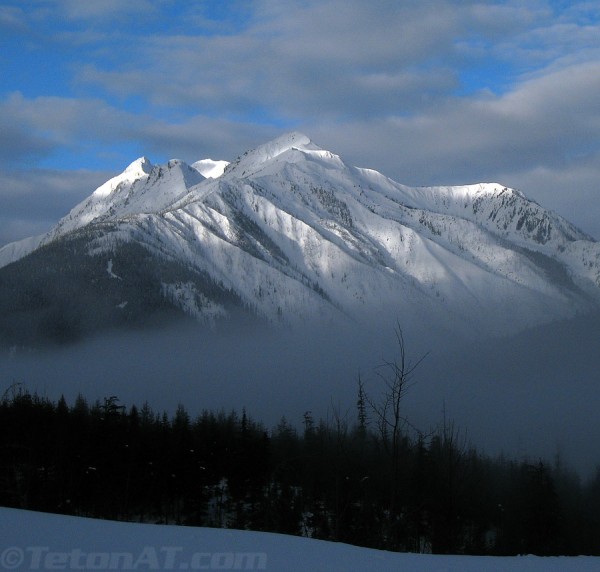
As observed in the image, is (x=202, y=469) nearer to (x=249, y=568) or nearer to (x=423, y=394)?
(x=249, y=568)

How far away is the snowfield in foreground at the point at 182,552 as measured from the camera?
13.5 metres

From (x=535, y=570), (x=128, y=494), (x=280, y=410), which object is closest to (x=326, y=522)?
(x=128, y=494)

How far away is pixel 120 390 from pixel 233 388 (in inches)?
1147

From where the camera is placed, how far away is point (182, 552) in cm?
1418

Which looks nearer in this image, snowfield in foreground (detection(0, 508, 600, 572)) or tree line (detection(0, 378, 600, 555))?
snowfield in foreground (detection(0, 508, 600, 572))

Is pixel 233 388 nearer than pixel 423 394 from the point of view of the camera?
No

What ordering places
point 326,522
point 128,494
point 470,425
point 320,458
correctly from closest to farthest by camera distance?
point 326,522 < point 128,494 < point 320,458 < point 470,425

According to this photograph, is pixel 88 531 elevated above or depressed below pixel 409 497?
above

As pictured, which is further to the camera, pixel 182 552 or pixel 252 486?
pixel 252 486

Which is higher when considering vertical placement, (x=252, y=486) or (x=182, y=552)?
(x=182, y=552)

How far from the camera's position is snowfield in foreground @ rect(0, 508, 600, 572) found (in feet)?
44.3

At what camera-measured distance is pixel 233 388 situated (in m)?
191

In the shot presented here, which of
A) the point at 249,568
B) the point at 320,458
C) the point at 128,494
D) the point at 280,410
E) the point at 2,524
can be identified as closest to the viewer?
the point at 249,568

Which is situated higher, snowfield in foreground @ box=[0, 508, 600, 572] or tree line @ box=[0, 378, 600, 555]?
snowfield in foreground @ box=[0, 508, 600, 572]
